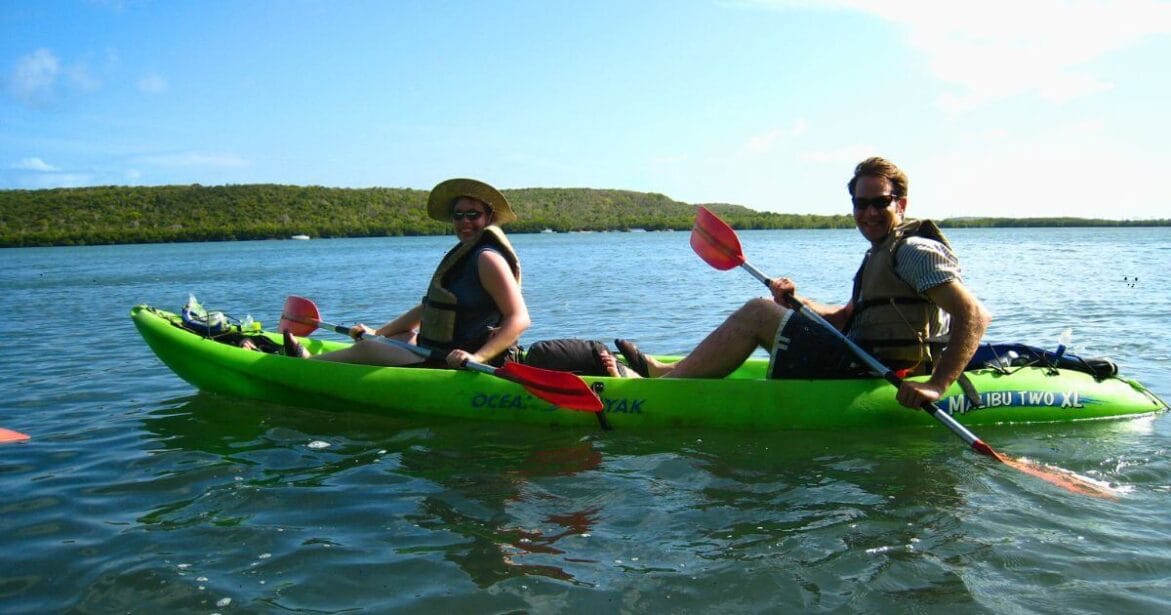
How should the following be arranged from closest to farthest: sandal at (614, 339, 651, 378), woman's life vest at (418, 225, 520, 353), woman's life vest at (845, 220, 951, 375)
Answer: woman's life vest at (845, 220, 951, 375) < woman's life vest at (418, 225, 520, 353) < sandal at (614, 339, 651, 378)

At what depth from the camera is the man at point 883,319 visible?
439 centimetres

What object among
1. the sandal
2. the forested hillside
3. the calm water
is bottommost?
the calm water

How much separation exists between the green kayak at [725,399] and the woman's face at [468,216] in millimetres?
917

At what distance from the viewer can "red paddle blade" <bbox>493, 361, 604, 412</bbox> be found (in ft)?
16.8

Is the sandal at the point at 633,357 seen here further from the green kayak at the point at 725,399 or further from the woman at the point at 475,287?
the woman at the point at 475,287

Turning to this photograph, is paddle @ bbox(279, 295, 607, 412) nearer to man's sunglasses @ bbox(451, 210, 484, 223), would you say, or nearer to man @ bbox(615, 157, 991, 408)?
man @ bbox(615, 157, 991, 408)

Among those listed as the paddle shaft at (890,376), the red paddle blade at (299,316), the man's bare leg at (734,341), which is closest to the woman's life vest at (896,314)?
the paddle shaft at (890,376)

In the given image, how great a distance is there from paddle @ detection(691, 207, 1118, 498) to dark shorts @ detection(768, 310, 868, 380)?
0.07 meters

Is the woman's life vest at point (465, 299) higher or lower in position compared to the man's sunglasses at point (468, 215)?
lower

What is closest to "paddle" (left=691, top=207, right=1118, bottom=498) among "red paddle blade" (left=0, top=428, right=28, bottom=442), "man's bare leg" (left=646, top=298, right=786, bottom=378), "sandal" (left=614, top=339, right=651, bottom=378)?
"man's bare leg" (left=646, top=298, right=786, bottom=378)

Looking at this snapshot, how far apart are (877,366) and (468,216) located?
2.65 meters

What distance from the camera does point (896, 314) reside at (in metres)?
4.83

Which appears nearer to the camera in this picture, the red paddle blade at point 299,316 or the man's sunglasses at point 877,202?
the man's sunglasses at point 877,202

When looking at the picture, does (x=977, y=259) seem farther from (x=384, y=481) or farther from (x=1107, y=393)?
(x=384, y=481)
